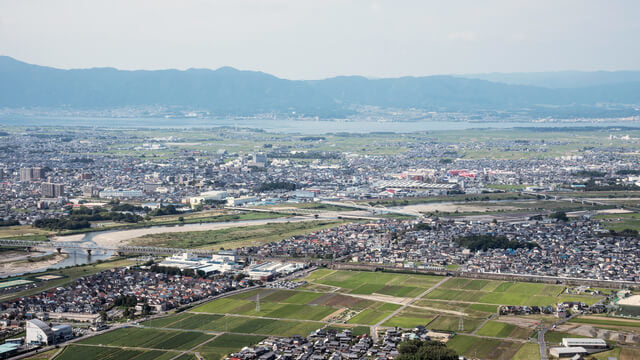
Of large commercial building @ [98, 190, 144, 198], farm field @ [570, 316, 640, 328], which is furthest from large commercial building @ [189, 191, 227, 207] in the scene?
farm field @ [570, 316, 640, 328]

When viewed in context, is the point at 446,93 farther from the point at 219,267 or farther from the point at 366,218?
the point at 219,267

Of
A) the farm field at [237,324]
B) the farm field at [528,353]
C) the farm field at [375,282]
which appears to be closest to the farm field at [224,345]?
the farm field at [237,324]

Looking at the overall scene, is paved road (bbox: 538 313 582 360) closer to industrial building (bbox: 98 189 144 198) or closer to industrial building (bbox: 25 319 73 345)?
industrial building (bbox: 25 319 73 345)

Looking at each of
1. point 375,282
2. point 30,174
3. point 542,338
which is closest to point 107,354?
point 375,282

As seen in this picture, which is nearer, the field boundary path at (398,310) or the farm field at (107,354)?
the farm field at (107,354)

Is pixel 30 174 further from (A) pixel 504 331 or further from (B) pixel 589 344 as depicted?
(B) pixel 589 344

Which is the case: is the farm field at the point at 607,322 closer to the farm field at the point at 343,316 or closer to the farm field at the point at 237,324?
the farm field at the point at 343,316

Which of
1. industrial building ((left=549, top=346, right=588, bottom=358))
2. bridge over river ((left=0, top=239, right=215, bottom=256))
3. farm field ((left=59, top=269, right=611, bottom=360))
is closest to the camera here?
industrial building ((left=549, top=346, right=588, bottom=358))
